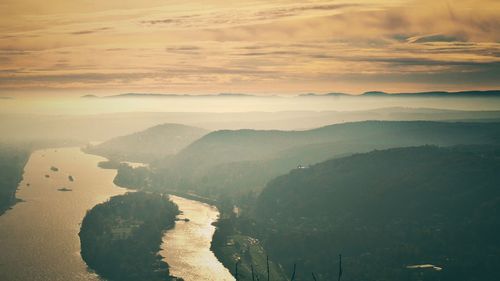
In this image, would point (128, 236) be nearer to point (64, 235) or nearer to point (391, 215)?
point (64, 235)

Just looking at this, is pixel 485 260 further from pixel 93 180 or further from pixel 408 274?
pixel 93 180

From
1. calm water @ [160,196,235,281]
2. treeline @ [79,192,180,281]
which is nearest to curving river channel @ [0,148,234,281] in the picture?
calm water @ [160,196,235,281]

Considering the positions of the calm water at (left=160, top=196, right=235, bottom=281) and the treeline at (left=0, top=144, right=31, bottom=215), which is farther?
the treeline at (left=0, top=144, right=31, bottom=215)

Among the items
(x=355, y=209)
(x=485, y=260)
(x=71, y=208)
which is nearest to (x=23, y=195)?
(x=71, y=208)

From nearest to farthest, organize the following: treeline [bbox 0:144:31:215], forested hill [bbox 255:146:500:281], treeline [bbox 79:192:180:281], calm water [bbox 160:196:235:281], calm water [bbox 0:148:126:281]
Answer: treeline [bbox 79:192:180:281] → calm water [bbox 160:196:235:281] → calm water [bbox 0:148:126:281] → forested hill [bbox 255:146:500:281] → treeline [bbox 0:144:31:215]

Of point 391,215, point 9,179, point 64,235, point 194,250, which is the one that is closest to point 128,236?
point 194,250

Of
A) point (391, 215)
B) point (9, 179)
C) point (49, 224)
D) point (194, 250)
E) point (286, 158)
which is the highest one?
point (286, 158)

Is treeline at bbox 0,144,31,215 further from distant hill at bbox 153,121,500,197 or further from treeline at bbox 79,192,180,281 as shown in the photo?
distant hill at bbox 153,121,500,197
